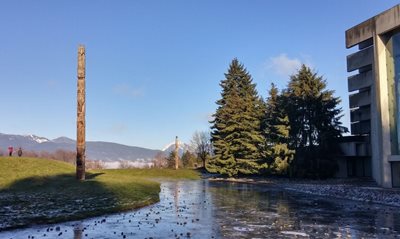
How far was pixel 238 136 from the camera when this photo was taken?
5122cm

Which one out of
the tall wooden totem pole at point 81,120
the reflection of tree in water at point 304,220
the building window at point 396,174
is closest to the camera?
the reflection of tree in water at point 304,220

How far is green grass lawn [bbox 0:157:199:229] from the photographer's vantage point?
43.8 feet

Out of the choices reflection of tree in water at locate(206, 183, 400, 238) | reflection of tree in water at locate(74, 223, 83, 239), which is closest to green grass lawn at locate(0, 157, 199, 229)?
reflection of tree in water at locate(74, 223, 83, 239)

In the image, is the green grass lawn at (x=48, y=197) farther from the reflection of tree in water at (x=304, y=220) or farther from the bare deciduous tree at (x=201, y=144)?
the bare deciduous tree at (x=201, y=144)

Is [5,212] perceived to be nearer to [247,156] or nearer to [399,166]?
[399,166]

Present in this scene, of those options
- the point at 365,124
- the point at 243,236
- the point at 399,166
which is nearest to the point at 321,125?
the point at 365,124

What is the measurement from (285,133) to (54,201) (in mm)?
31303

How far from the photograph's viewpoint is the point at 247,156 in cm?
4969

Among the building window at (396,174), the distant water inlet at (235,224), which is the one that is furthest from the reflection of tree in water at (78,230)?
the building window at (396,174)

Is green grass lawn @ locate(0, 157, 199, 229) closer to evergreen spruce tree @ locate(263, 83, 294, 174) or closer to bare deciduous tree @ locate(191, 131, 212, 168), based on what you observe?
evergreen spruce tree @ locate(263, 83, 294, 174)

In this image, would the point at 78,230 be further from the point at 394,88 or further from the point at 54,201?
the point at 394,88

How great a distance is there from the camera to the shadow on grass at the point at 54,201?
12.9 metres

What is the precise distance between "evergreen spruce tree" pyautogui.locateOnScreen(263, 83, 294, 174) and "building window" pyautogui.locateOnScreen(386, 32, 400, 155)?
1472 centimetres

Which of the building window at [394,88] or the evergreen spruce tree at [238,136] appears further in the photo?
the evergreen spruce tree at [238,136]
